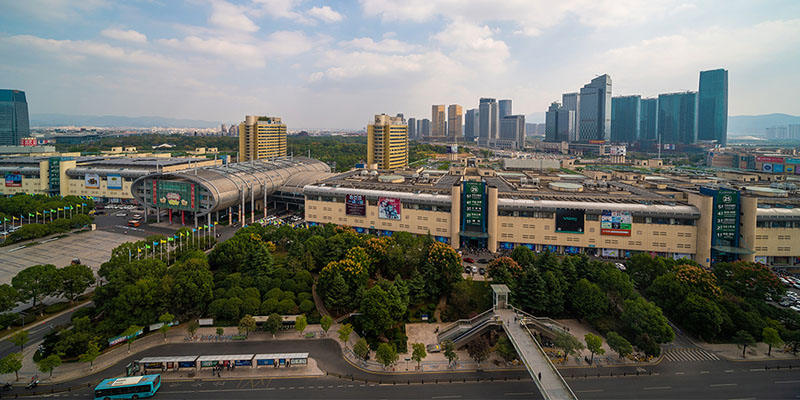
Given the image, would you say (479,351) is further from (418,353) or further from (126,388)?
(126,388)

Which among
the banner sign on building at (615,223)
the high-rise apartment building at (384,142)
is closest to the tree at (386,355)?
the banner sign on building at (615,223)

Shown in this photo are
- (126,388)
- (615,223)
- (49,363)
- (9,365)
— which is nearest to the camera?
(126,388)

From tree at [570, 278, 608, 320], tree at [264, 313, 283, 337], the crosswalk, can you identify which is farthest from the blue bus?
the crosswalk

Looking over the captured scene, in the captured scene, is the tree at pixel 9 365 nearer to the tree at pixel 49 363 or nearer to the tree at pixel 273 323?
the tree at pixel 49 363

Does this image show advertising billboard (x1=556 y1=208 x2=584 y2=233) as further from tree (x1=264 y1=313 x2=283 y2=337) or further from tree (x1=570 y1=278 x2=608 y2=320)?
tree (x1=264 y1=313 x2=283 y2=337)

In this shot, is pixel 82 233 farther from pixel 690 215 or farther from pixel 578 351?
pixel 690 215

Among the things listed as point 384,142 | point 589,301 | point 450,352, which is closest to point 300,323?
point 450,352
